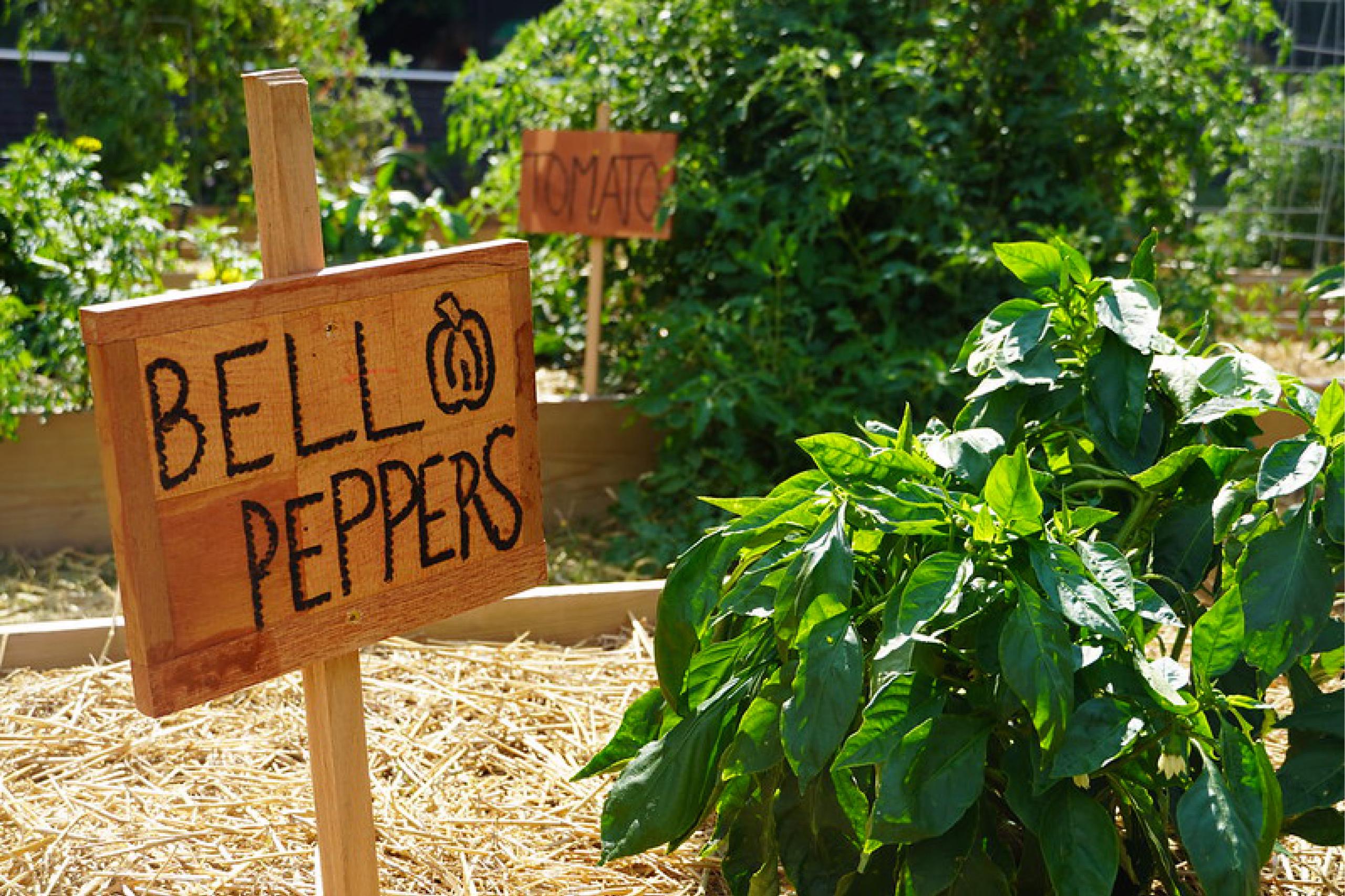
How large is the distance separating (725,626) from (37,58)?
6.66 m

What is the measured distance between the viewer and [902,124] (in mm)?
3305

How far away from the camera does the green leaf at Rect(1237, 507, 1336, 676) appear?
4.08 ft

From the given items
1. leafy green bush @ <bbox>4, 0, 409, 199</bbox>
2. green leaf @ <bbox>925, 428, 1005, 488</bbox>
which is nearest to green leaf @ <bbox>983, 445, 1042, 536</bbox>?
green leaf @ <bbox>925, 428, 1005, 488</bbox>

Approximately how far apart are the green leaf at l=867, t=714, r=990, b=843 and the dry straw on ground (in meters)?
0.54

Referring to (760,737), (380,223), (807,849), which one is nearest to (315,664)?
(760,737)

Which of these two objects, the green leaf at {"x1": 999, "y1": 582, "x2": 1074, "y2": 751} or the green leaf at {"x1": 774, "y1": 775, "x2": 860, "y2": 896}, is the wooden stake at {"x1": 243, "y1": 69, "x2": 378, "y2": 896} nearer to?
the green leaf at {"x1": 774, "y1": 775, "x2": 860, "y2": 896}

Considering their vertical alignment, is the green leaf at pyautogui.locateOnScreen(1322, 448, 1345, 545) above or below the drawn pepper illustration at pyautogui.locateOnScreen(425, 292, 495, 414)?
below

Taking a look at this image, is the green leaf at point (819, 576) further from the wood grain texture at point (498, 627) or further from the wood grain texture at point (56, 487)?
the wood grain texture at point (56, 487)

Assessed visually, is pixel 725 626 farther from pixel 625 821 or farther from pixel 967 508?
pixel 967 508

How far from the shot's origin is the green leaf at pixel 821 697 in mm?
1265

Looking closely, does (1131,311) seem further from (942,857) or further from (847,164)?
(847,164)

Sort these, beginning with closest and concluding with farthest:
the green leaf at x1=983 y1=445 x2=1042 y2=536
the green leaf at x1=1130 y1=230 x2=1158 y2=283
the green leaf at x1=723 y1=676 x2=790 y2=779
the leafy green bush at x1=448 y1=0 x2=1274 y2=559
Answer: the green leaf at x1=983 y1=445 x2=1042 y2=536, the green leaf at x1=723 y1=676 x2=790 y2=779, the green leaf at x1=1130 y1=230 x2=1158 y2=283, the leafy green bush at x1=448 y1=0 x2=1274 y2=559

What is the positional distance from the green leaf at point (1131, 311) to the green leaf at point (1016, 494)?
0.27 metres

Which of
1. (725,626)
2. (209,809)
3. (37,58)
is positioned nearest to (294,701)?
(209,809)
